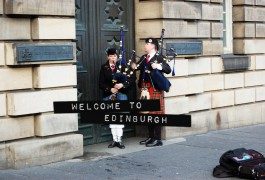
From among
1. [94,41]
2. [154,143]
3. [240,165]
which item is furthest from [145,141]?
[240,165]

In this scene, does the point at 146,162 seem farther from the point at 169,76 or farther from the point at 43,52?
the point at 169,76

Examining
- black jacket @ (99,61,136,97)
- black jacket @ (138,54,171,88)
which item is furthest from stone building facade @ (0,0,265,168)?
black jacket @ (138,54,171,88)

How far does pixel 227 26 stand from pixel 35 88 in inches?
267

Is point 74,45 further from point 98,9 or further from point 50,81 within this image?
point 98,9

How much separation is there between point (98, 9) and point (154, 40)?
51.8 inches

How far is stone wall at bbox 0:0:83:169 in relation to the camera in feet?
29.2

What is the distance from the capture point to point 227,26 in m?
14.6

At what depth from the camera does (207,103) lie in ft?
43.6

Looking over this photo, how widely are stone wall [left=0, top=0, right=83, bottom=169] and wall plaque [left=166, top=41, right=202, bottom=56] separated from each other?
103 inches

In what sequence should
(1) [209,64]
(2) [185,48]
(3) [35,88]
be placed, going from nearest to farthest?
(3) [35,88] < (2) [185,48] < (1) [209,64]

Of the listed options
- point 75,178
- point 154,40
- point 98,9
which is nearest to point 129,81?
point 154,40

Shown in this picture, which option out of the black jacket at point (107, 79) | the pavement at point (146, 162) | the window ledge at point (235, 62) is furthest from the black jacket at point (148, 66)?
the window ledge at point (235, 62)

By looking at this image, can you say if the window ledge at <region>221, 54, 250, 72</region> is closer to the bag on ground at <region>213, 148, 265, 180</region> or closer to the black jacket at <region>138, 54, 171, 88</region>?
the black jacket at <region>138, 54, 171, 88</region>

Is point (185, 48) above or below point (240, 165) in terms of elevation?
above
